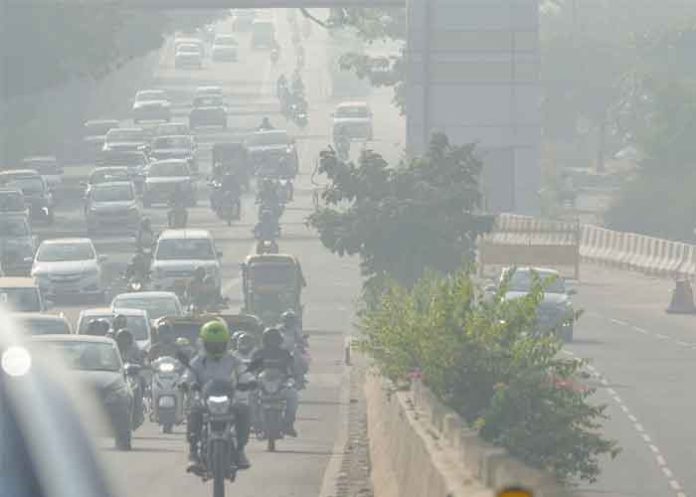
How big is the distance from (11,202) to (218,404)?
47.5 m

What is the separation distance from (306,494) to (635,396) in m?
17.2

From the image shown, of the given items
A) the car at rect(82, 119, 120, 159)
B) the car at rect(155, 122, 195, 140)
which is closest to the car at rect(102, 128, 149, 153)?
the car at rect(155, 122, 195, 140)

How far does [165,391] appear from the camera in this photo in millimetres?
31156

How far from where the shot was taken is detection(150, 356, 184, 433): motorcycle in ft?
102

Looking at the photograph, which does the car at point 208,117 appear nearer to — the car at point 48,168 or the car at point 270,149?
the car at point 270,149

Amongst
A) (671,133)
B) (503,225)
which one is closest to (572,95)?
(671,133)

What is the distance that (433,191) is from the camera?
45.9m

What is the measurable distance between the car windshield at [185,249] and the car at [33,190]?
1856 centimetres

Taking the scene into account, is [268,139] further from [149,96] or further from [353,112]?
[149,96]

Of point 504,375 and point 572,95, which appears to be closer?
point 504,375

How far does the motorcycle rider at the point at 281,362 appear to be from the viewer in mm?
27703

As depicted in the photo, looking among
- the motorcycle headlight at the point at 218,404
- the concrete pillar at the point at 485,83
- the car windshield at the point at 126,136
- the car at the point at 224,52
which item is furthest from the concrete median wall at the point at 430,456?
the car at the point at 224,52

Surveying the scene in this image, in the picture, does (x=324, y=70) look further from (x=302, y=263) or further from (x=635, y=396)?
(x=635, y=396)

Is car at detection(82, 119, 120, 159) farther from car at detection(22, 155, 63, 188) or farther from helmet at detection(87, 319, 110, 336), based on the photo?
helmet at detection(87, 319, 110, 336)
